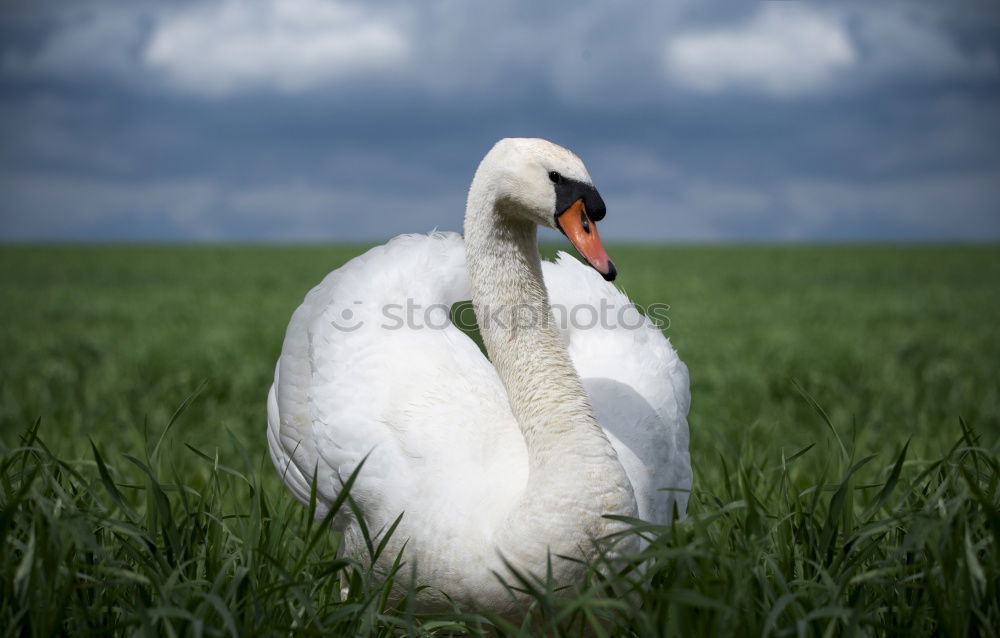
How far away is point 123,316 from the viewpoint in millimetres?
15023

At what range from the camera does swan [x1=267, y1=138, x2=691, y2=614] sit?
2574mm

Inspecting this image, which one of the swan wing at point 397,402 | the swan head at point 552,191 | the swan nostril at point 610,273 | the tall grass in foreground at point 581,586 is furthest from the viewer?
the swan wing at point 397,402

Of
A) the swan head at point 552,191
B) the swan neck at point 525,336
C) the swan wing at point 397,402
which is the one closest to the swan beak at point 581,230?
the swan head at point 552,191

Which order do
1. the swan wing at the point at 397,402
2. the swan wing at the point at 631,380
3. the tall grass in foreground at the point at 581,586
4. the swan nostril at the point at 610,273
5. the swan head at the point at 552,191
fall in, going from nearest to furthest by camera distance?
the tall grass in foreground at the point at 581,586 → the swan nostril at the point at 610,273 → the swan head at the point at 552,191 → the swan wing at the point at 397,402 → the swan wing at the point at 631,380

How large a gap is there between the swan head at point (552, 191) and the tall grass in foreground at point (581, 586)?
33.4 inches

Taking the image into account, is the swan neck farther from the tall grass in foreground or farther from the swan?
the tall grass in foreground

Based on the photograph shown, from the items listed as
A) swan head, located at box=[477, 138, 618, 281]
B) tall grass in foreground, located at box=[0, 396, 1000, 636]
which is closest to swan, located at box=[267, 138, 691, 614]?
swan head, located at box=[477, 138, 618, 281]

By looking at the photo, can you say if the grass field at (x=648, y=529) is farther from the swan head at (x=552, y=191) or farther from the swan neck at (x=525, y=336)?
the swan head at (x=552, y=191)

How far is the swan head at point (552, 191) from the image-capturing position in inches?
101

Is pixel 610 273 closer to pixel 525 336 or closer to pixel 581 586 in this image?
pixel 525 336

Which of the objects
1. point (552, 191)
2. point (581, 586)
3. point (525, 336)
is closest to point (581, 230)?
point (552, 191)

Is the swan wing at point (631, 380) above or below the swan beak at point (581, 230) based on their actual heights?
below

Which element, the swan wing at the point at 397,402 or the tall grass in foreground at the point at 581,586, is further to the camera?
the swan wing at the point at 397,402

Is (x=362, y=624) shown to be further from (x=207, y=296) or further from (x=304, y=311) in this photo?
(x=207, y=296)
